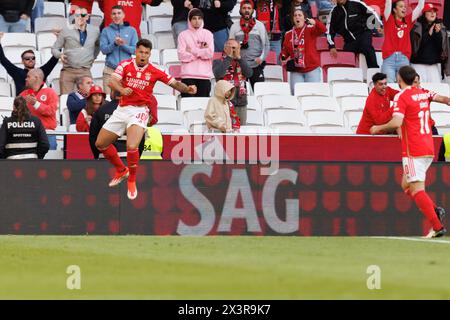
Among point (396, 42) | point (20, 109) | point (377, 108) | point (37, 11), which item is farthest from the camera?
point (37, 11)

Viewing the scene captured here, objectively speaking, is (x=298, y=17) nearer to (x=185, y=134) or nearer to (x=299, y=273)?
(x=185, y=134)

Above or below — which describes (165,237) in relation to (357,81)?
below

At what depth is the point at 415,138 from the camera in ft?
50.6

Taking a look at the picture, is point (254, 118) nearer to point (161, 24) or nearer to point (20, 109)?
point (161, 24)

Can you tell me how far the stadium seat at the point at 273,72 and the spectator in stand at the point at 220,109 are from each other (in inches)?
157

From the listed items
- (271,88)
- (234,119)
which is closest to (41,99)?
(234,119)

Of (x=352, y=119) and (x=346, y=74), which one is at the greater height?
(x=346, y=74)

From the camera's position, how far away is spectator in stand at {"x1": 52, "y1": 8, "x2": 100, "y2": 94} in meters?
20.9

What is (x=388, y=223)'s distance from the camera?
16.7m

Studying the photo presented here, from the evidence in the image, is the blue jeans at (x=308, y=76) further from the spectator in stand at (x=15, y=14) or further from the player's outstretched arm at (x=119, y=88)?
the player's outstretched arm at (x=119, y=88)

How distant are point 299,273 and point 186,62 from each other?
33.7ft

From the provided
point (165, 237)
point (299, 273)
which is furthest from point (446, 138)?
point (299, 273)

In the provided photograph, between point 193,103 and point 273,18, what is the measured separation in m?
3.10

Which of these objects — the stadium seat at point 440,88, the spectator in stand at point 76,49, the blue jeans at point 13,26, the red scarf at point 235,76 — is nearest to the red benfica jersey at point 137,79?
the red scarf at point 235,76
